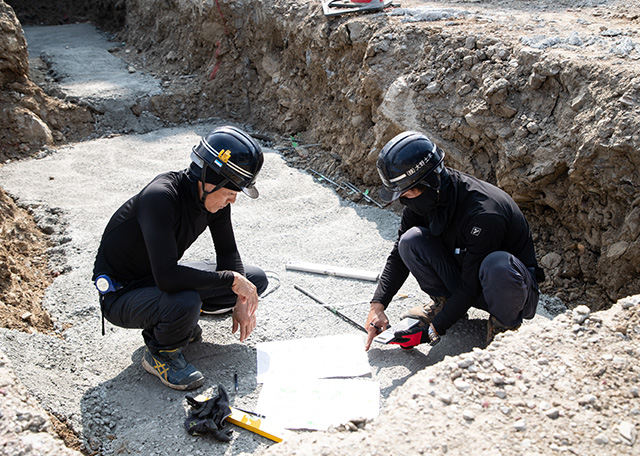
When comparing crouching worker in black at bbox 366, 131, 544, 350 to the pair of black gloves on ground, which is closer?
the pair of black gloves on ground

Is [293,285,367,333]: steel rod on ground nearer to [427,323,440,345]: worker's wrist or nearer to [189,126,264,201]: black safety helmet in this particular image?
[427,323,440,345]: worker's wrist

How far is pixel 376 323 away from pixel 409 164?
0.98 m

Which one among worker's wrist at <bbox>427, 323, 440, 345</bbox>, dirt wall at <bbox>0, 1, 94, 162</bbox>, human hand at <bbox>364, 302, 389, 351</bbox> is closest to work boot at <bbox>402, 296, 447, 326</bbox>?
worker's wrist at <bbox>427, 323, 440, 345</bbox>

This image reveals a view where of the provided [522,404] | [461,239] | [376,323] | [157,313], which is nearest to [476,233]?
[461,239]

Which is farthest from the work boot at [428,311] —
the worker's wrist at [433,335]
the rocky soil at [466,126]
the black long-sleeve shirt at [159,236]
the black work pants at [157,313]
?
the black work pants at [157,313]

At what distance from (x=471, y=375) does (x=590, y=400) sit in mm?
477

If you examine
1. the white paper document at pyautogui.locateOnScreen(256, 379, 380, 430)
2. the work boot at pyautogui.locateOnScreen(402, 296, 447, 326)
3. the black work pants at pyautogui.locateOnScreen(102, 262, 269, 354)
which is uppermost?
the black work pants at pyautogui.locateOnScreen(102, 262, 269, 354)

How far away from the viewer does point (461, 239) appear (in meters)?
3.06

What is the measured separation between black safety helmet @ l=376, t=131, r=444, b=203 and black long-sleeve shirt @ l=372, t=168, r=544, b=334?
0.48 feet

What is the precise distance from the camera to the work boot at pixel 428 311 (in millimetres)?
3412

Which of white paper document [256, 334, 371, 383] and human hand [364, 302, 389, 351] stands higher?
human hand [364, 302, 389, 351]

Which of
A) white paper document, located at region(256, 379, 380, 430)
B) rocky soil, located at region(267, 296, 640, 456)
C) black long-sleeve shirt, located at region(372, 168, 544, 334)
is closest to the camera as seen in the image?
rocky soil, located at region(267, 296, 640, 456)

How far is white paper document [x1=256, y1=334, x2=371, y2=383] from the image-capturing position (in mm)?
3092

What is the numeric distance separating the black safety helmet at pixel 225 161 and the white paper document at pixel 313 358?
1.07 meters
